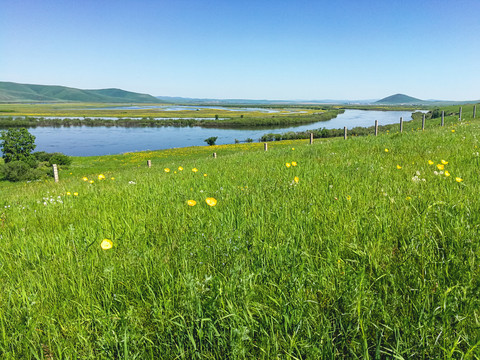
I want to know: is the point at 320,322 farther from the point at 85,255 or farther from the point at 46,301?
the point at 85,255

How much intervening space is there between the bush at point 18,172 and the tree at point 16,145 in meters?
6.44

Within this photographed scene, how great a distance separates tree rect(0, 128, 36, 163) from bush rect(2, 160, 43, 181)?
21.1ft

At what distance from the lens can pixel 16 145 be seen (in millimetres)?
42156

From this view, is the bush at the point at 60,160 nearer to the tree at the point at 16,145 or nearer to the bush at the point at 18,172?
the tree at the point at 16,145

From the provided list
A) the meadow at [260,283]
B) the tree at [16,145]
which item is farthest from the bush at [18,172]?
the meadow at [260,283]

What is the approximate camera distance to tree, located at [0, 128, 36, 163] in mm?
41188

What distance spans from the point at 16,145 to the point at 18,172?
39.1 ft

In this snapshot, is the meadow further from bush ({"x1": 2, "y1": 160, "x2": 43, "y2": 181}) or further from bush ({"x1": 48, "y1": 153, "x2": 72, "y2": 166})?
bush ({"x1": 48, "y1": 153, "x2": 72, "y2": 166})

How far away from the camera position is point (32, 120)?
461 feet

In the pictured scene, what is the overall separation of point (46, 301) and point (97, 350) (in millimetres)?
726

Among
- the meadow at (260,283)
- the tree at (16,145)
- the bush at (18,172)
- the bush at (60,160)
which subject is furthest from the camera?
the tree at (16,145)

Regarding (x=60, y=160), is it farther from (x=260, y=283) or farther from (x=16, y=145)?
(x=260, y=283)

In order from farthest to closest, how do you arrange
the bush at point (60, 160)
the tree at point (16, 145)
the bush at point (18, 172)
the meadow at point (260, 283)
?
the tree at point (16, 145)
the bush at point (60, 160)
the bush at point (18, 172)
the meadow at point (260, 283)

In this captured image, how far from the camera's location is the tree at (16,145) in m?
41.2
